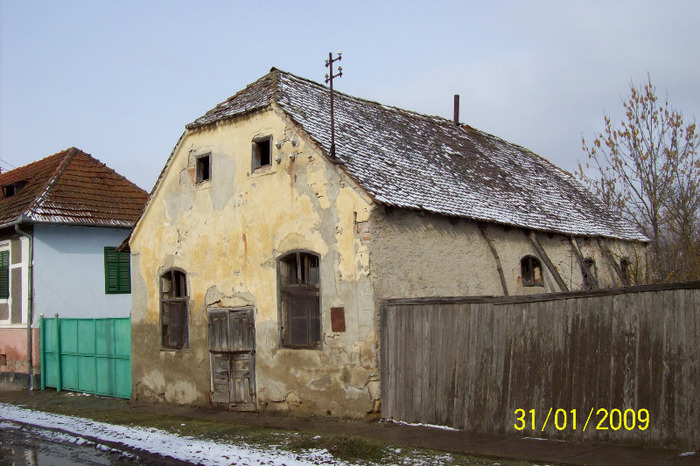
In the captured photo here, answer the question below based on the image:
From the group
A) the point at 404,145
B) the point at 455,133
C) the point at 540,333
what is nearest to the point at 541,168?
the point at 455,133

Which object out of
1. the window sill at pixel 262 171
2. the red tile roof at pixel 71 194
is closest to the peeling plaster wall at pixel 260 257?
the window sill at pixel 262 171

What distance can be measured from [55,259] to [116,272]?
5.58ft

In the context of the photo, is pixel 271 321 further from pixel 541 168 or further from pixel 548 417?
pixel 541 168

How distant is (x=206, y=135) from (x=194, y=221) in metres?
1.70

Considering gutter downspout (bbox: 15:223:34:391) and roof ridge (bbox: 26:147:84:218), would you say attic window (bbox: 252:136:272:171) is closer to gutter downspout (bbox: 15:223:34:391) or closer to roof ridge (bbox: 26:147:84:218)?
roof ridge (bbox: 26:147:84:218)

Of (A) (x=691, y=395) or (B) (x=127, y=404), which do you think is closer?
(A) (x=691, y=395)

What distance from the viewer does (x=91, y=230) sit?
1845 centimetres

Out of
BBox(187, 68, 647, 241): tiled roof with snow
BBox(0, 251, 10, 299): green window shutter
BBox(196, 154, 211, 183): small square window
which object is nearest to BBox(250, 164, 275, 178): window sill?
BBox(187, 68, 647, 241): tiled roof with snow

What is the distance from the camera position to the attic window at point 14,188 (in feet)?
66.8

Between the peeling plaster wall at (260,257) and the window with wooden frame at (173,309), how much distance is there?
16cm

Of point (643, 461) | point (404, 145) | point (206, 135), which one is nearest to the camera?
point (643, 461)

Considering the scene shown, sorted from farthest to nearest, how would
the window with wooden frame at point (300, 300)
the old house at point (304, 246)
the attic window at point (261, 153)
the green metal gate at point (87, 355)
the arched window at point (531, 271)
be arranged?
the green metal gate at point (87, 355)
the arched window at point (531, 271)
the attic window at point (261, 153)
the window with wooden frame at point (300, 300)
the old house at point (304, 246)

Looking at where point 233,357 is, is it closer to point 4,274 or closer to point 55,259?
point 55,259

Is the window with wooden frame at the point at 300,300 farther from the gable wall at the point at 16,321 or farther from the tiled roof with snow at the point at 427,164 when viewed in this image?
the gable wall at the point at 16,321
